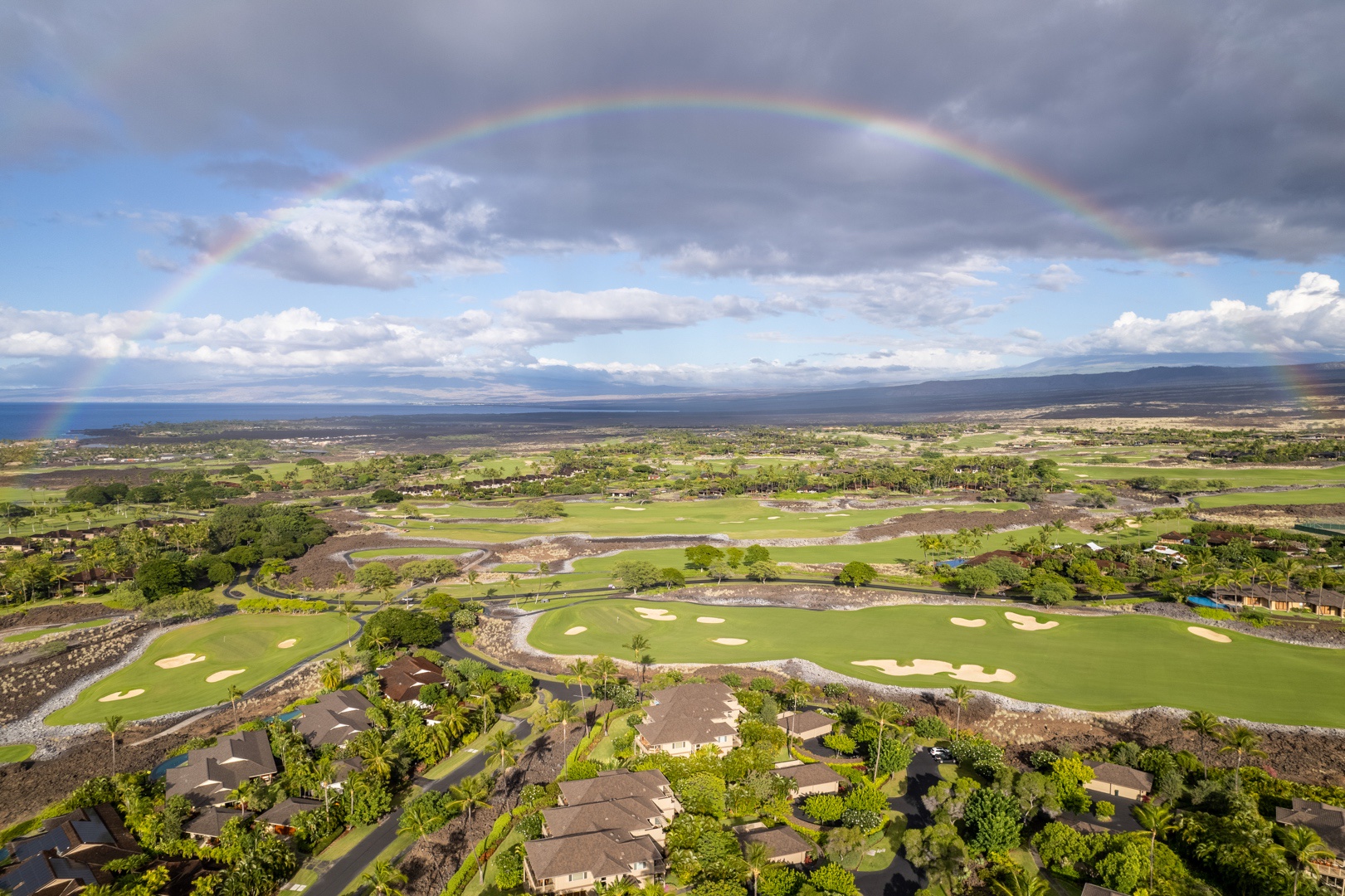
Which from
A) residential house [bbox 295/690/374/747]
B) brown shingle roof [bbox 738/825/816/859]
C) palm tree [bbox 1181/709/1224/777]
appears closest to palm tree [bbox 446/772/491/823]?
residential house [bbox 295/690/374/747]

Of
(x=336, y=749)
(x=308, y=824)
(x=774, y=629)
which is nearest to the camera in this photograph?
(x=308, y=824)

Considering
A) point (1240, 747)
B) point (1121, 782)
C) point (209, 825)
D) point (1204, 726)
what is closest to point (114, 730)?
point (209, 825)

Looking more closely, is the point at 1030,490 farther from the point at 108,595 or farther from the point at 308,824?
the point at 108,595

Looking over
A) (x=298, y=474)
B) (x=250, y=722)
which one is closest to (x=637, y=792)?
(x=250, y=722)

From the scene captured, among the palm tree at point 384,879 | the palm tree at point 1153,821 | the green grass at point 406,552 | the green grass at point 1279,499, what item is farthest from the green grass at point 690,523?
the palm tree at point 384,879

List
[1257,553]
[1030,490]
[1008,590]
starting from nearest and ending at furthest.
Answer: [1008,590] → [1257,553] → [1030,490]

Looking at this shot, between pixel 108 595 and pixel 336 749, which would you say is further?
pixel 108 595

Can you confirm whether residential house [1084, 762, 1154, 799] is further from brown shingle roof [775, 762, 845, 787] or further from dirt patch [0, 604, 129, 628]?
dirt patch [0, 604, 129, 628]

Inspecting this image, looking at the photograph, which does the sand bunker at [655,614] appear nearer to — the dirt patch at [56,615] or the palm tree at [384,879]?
the palm tree at [384,879]
